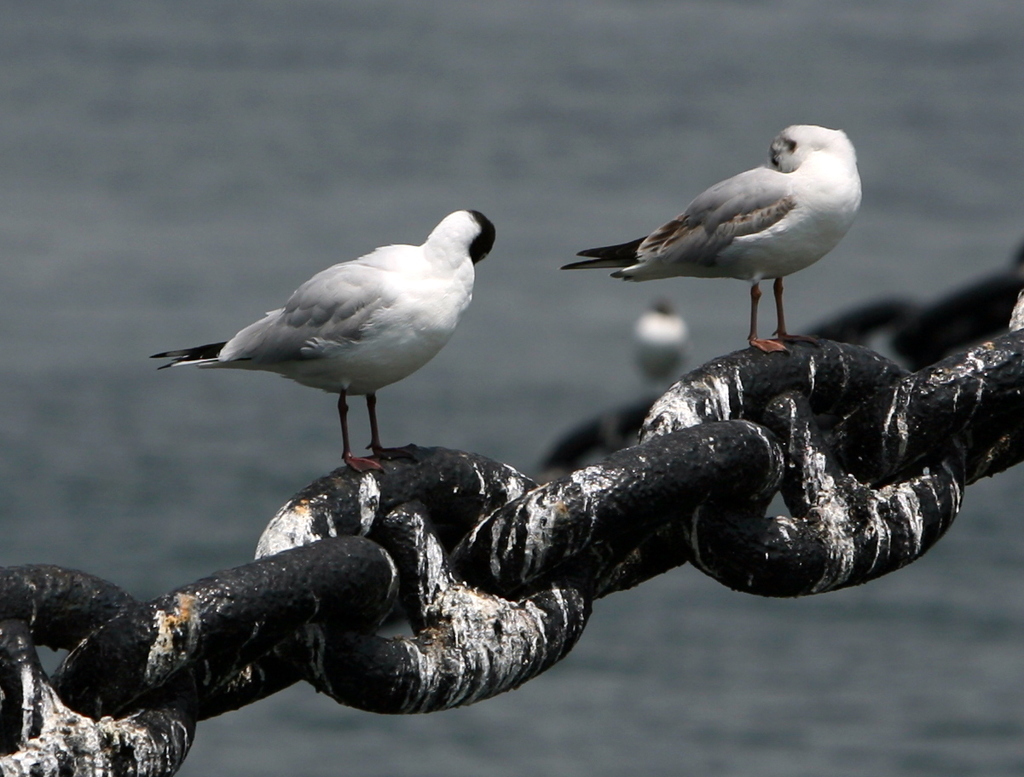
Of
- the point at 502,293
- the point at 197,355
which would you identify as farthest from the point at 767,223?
the point at 502,293

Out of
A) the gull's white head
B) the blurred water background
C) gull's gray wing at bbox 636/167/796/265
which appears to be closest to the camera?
the gull's white head

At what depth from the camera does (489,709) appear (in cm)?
3303

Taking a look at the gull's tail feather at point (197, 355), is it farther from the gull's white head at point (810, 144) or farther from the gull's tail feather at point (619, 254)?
the gull's white head at point (810, 144)

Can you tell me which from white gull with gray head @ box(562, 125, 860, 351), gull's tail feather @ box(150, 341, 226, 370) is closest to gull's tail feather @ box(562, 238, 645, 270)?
white gull with gray head @ box(562, 125, 860, 351)

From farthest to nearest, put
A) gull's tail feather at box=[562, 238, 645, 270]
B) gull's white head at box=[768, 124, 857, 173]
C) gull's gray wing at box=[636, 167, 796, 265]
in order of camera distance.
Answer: gull's tail feather at box=[562, 238, 645, 270] < gull's gray wing at box=[636, 167, 796, 265] < gull's white head at box=[768, 124, 857, 173]

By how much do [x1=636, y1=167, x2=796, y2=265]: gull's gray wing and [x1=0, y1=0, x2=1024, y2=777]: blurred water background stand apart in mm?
24915

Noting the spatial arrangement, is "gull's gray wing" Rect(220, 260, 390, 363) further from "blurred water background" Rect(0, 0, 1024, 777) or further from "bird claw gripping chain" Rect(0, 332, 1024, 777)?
"blurred water background" Rect(0, 0, 1024, 777)

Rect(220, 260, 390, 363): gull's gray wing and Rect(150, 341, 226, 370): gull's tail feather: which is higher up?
Rect(220, 260, 390, 363): gull's gray wing

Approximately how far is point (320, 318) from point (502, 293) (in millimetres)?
42226

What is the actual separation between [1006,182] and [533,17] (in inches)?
1448

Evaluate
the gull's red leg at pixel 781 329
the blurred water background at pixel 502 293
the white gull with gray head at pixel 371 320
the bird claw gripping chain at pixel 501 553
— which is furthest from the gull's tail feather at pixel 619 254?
the blurred water background at pixel 502 293

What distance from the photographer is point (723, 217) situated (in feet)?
16.1

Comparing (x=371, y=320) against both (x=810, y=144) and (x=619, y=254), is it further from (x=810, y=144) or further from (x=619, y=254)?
(x=810, y=144)

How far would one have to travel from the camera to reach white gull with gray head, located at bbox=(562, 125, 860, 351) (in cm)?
470
